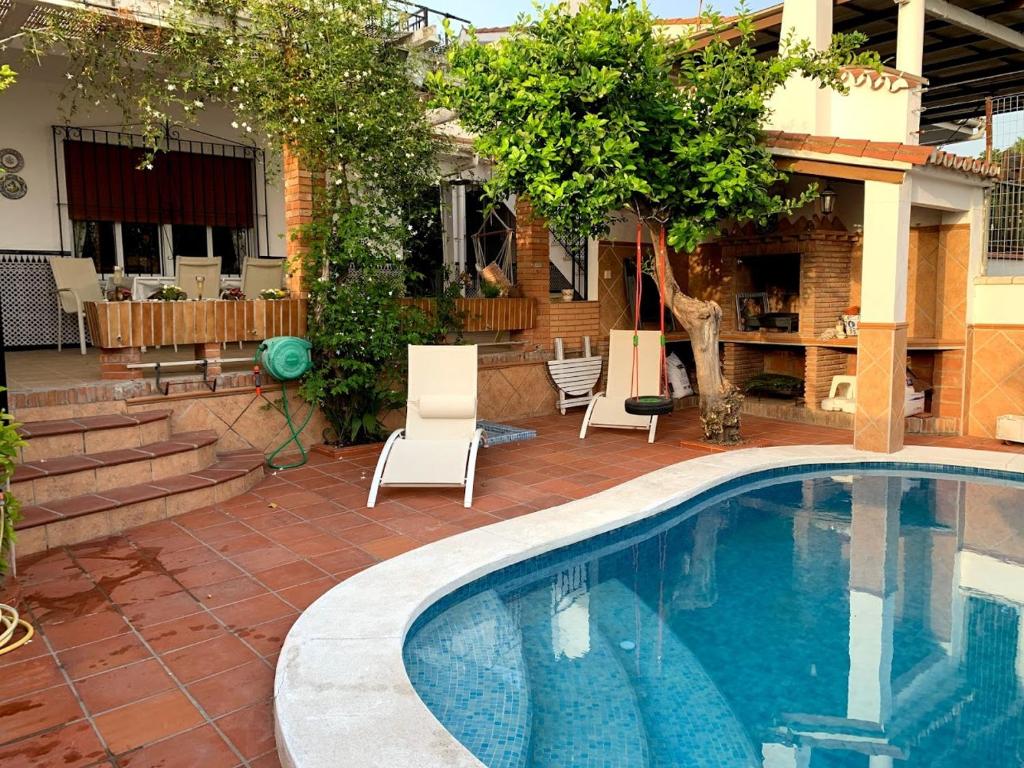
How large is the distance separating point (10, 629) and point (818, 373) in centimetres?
948

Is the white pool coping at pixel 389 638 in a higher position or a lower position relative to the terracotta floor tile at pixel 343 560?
higher

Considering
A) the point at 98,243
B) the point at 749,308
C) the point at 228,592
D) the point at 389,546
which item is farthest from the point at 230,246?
the point at 228,592

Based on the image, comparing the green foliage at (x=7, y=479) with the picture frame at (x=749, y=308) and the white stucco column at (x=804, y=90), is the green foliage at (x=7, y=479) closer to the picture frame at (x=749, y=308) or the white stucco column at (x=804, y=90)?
the white stucco column at (x=804, y=90)

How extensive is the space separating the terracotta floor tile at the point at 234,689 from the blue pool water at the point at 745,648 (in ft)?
2.31

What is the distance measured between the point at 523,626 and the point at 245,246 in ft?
33.9

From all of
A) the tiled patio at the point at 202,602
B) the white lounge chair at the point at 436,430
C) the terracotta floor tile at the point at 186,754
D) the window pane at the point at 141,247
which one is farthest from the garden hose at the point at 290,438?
the window pane at the point at 141,247

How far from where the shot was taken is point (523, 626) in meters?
4.43

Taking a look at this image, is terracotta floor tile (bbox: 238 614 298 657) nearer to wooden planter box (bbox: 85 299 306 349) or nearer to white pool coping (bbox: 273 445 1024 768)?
white pool coping (bbox: 273 445 1024 768)

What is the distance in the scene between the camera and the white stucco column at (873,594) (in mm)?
3764

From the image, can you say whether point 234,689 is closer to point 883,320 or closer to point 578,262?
point 883,320

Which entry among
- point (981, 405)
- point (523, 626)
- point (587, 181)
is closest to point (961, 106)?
point (981, 405)

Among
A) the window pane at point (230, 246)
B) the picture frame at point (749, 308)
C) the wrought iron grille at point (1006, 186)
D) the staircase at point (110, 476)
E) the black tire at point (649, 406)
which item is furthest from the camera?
the window pane at point (230, 246)

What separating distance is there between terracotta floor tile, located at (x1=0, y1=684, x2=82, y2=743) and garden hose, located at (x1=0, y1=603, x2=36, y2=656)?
Result: 525 millimetres

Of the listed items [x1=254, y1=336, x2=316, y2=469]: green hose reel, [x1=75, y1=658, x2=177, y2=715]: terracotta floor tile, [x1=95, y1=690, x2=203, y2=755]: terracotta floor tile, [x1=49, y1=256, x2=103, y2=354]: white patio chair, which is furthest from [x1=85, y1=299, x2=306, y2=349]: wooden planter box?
[x1=95, y1=690, x2=203, y2=755]: terracotta floor tile
